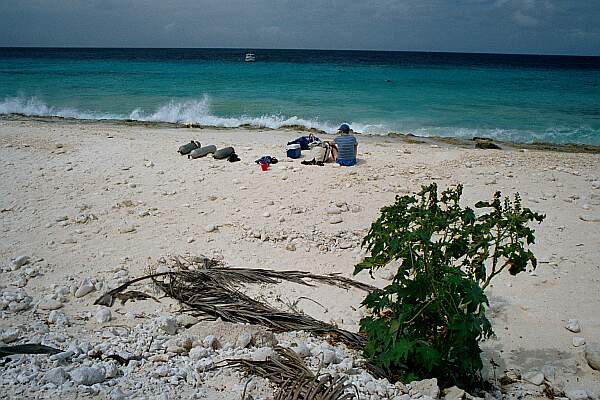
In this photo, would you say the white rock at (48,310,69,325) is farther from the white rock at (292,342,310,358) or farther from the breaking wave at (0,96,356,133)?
the breaking wave at (0,96,356,133)

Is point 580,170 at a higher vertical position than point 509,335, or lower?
higher

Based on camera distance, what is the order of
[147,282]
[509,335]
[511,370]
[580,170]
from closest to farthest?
[511,370] → [509,335] → [147,282] → [580,170]

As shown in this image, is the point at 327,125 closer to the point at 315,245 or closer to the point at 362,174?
the point at 362,174

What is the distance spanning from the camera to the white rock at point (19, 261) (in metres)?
4.43

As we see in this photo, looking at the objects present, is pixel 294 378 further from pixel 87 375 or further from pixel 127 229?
pixel 127 229

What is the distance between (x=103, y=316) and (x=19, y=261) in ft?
4.55

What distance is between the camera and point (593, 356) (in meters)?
3.31

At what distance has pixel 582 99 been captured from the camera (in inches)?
915

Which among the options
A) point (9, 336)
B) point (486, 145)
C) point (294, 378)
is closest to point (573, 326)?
point (294, 378)

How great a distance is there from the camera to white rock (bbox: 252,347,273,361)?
3010 millimetres

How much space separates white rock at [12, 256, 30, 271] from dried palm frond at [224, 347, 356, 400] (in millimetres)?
2474

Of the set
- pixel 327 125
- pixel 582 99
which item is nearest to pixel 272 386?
pixel 327 125

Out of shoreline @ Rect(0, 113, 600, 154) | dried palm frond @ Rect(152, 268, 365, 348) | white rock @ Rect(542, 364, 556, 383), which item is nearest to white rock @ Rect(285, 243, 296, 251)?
dried palm frond @ Rect(152, 268, 365, 348)

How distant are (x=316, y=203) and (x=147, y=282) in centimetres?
246
